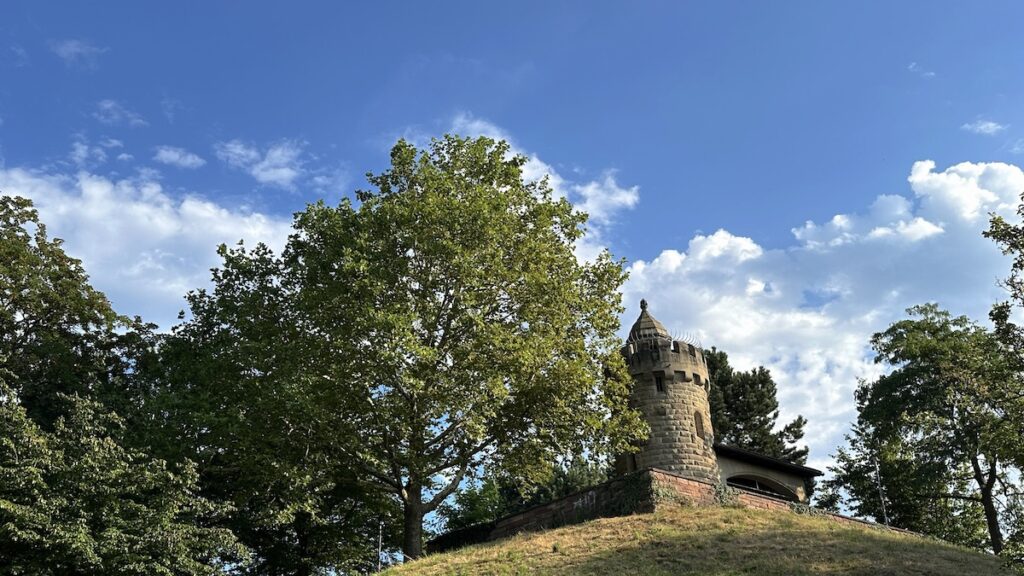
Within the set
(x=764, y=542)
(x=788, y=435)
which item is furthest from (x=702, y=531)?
(x=788, y=435)

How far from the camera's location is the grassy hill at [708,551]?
61.9 ft

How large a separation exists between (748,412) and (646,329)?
20292 mm

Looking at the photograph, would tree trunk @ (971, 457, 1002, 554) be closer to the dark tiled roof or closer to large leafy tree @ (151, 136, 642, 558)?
the dark tiled roof

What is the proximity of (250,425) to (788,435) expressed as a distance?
37.5m

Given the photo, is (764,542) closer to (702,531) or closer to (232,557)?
(702,531)

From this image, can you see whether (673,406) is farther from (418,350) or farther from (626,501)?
(418,350)

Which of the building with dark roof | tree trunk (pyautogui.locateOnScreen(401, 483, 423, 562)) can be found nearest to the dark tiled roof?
the building with dark roof

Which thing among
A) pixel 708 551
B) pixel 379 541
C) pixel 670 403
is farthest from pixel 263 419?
pixel 670 403

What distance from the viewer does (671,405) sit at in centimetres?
3102

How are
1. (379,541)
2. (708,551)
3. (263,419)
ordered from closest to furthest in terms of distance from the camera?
(708,551) → (263,419) → (379,541)

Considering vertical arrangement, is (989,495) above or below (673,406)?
below

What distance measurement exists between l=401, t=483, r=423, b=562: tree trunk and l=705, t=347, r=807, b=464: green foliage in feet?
91.8

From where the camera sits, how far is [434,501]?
83.9ft

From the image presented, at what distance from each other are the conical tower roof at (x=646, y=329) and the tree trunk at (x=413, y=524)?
40.2 feet
